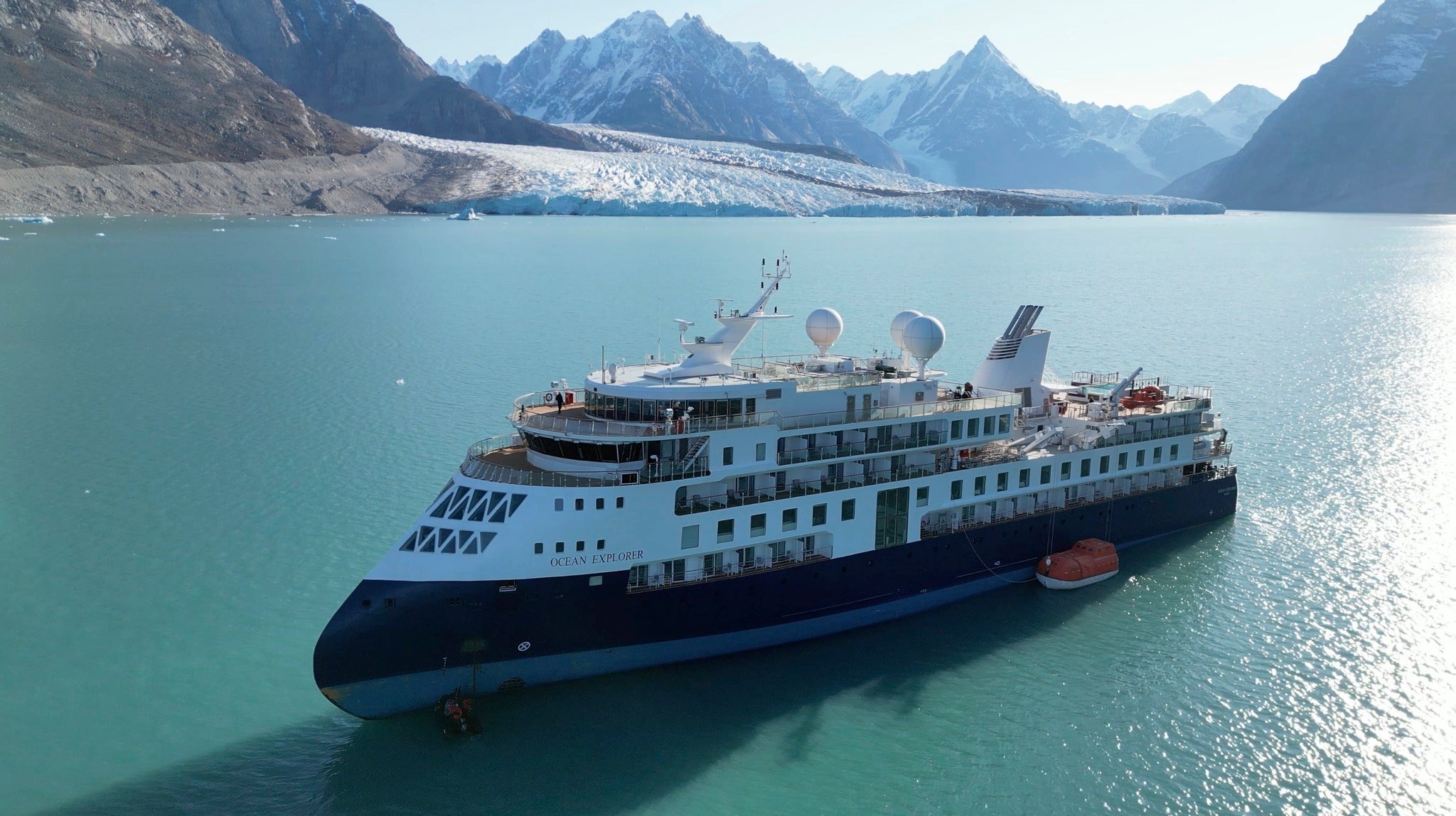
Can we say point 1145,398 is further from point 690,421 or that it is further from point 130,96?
point 130,96

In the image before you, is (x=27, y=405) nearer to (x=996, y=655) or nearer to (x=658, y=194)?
(x=996, y=655)

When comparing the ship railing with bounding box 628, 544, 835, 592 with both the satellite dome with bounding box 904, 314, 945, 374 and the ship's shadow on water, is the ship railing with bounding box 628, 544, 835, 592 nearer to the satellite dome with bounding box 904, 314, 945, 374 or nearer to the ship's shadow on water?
the ship's shadow on water

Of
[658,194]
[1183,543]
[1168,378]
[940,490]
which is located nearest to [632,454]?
[940,490]

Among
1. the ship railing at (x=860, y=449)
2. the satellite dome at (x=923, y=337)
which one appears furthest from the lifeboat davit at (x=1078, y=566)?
the satellite dome at (x=923, y=337)

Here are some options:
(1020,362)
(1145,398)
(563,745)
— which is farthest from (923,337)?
(563,745)

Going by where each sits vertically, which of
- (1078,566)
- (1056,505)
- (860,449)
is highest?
(860,449)

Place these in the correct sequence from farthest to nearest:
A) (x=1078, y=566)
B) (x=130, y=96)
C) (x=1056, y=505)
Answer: (x=130, y=96), (x=1056, y=505), (x=1078, y=566)

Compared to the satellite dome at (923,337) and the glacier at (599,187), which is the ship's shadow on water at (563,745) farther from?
the glacier at (599,187)
